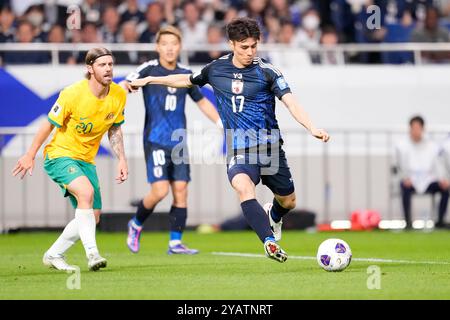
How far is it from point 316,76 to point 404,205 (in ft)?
10.9

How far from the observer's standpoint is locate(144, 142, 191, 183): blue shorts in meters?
14.1

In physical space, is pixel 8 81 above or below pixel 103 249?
above

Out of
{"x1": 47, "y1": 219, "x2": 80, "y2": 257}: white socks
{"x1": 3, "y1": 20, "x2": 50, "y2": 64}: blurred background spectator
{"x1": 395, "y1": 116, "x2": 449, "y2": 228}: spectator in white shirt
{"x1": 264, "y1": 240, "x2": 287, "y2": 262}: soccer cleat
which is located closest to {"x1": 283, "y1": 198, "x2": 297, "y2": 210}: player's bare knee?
{"x1": 264, "y1": 240, "x2": 287, "y2": 262}: soccer cleat

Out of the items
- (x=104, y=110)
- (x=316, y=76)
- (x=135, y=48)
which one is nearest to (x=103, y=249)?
(x=104, y=110)

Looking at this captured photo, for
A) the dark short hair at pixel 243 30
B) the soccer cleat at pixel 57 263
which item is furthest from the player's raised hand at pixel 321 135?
the soccer cleat at pixel 57 263

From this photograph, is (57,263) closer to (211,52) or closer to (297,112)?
(297,112)

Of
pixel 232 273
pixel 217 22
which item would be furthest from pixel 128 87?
pixel 217 22

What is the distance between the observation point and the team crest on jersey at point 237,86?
1123cm

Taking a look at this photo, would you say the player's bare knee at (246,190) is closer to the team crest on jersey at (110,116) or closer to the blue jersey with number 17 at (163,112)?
the team crest on jersey at (110,116)

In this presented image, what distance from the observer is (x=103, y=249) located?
49.6ft

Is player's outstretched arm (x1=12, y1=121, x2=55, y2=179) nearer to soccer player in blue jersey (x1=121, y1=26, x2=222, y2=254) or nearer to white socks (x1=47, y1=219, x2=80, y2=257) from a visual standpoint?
white socks (x1=47, y1=219, x2=80, y2=257)

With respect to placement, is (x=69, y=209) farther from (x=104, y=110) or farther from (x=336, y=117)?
(x=104, y=110)
